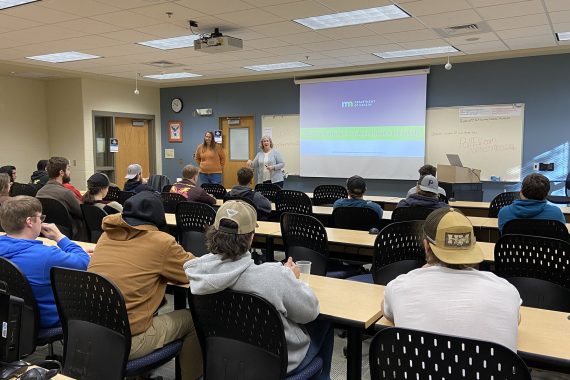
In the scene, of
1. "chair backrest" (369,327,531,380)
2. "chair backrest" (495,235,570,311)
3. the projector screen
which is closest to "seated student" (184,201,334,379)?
"chair backrest" (369,327,531,380)

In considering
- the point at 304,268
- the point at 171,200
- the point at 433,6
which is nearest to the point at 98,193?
the point at 171,200

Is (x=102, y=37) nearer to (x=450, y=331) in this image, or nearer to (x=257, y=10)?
(x=257, y=10)

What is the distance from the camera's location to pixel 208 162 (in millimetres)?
8039

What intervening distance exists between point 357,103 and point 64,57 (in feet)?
16.2

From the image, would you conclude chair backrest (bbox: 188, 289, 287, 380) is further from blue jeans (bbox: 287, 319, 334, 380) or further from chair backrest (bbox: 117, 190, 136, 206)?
chair backrest (bbox: 117, 190, 136, 206)

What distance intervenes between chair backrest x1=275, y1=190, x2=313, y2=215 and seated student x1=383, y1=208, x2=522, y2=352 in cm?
293

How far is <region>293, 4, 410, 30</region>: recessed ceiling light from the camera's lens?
16.3ft

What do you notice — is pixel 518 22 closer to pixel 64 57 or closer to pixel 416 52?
pixel 416 52

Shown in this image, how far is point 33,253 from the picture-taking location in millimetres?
2266

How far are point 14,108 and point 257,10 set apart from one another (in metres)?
6.76

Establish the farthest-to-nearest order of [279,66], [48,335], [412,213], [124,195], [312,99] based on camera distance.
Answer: [312,99] < [279,66] < [124,195] < [412,213] < [48,335]

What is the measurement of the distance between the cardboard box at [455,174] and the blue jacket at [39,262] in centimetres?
539

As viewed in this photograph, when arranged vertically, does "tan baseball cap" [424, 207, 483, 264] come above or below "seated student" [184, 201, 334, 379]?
above

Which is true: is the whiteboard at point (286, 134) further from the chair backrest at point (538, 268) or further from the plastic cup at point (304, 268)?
the plastic cup at point (304, 268)
